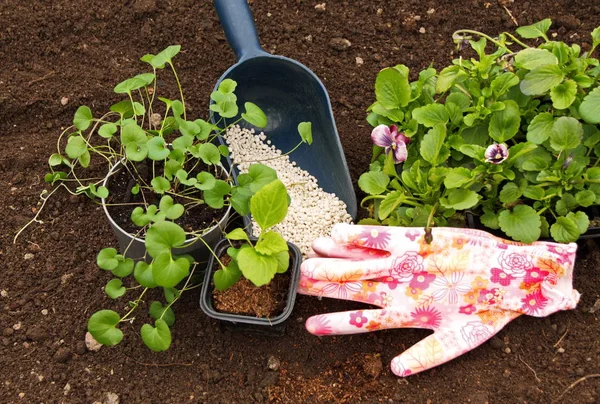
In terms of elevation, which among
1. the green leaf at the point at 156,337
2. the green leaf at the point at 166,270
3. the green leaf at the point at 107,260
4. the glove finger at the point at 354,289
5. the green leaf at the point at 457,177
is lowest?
the glove finger at the point at 354,289

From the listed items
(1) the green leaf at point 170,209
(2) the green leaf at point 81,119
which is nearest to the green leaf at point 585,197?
(1) the green leaf at point 170,209

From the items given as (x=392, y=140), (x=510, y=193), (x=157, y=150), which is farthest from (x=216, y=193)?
(x=510, y=193)

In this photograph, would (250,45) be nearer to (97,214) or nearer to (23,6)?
(97,214)

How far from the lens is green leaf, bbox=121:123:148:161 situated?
1461mm

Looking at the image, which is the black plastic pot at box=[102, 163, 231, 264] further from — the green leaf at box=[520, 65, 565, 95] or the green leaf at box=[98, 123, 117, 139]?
the green leaf at box=[520, 65, 565, 95]

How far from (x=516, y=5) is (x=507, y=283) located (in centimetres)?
108

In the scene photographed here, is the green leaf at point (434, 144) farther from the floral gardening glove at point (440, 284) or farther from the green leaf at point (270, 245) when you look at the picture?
the green leaf at point (270, 245)

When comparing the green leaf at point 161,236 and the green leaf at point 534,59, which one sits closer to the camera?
the green leaf at point 161,236

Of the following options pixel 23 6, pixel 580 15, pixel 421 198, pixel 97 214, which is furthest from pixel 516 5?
pixel 23 6

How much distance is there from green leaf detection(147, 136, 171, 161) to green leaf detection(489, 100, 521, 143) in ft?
2.60

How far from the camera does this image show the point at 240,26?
71.2 inches

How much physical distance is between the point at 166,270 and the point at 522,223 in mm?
832

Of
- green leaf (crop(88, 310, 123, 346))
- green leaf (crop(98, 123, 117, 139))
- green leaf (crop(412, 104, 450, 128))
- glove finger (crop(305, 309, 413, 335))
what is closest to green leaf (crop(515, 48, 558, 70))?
green leaf (crop(412, 104, 450, 128))

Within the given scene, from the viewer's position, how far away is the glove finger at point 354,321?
5.23 ft
